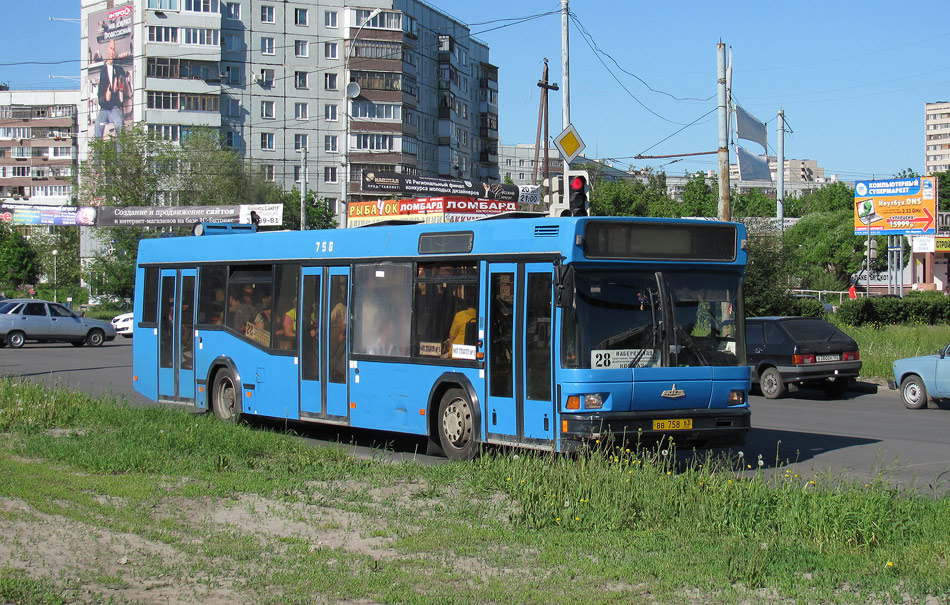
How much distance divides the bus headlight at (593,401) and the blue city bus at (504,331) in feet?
0.04

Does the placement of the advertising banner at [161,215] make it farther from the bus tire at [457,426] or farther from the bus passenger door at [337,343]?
the bus tire at [457,426]

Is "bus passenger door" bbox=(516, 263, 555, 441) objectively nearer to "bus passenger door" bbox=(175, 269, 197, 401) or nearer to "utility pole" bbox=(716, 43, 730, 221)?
"bus passenger door" bbox=(175, 269, 197, 401)

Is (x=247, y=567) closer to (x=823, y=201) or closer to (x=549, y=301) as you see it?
(x=549, y=301)

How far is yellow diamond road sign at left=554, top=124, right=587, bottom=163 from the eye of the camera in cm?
2233

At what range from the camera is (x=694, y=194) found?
4828 inches

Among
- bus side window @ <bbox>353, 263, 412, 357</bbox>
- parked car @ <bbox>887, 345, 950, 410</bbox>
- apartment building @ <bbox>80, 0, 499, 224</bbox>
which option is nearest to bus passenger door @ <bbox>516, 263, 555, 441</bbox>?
bus side window @ <bbox>353, 263, 412, 357</bbox>

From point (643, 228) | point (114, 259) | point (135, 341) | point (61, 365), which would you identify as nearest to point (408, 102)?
point (114, 259)

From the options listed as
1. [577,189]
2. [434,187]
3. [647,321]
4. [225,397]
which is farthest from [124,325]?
[647,321]

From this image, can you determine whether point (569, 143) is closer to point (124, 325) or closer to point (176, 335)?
point (176, 335)

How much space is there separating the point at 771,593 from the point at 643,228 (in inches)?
218

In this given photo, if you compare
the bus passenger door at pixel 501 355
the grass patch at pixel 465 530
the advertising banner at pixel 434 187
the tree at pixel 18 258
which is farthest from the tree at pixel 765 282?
the tree at pixel 18 258

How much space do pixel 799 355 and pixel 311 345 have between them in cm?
1083

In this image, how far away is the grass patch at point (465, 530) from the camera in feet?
20.2

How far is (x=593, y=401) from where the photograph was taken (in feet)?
34.2
